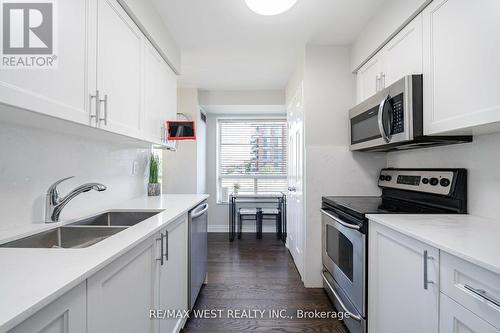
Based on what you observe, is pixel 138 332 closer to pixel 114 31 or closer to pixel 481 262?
pixel 481 262

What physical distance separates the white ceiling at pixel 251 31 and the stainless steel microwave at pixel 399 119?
729 mm

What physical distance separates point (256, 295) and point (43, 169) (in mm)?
1874

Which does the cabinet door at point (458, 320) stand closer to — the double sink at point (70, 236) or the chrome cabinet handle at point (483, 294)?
the chrome cabinet handle at point (483, 294)

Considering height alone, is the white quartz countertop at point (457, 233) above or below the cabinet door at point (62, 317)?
above

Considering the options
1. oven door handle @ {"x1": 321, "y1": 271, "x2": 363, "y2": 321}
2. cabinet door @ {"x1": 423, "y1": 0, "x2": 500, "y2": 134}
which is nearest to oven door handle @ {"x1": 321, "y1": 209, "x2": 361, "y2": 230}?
oven door handle @ {"x1": 321, "y1": 271, "x2": 363, "y2": 321}

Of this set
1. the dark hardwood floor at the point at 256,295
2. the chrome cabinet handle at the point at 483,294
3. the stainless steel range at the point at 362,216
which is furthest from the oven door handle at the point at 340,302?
the chrome cabinet handle at the point at 483,294

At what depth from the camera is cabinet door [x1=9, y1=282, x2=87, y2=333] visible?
518 millimetres

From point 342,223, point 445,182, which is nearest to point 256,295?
point 342,223

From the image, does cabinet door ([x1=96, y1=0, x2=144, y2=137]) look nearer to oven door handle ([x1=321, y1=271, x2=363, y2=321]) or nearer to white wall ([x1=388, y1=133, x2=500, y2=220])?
oven door handle ([x1=321, y1=271, x2=363, y2=321])

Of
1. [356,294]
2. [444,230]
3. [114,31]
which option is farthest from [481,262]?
[114,31]

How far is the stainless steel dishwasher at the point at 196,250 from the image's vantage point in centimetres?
183

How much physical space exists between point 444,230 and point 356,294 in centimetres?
75

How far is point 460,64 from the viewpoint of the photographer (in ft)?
3.93

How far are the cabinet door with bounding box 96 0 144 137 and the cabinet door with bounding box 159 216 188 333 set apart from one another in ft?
2.29
